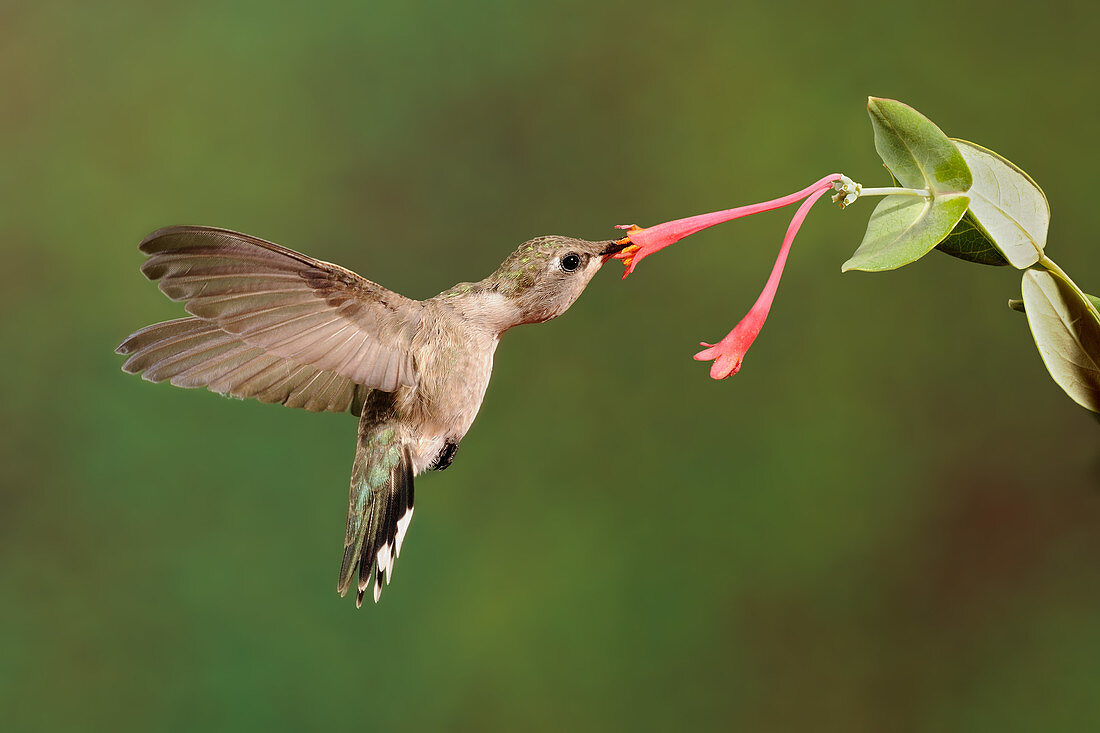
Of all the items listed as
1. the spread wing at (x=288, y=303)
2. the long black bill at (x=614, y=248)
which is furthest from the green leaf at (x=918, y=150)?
the spread wing at (x=288, y=303)

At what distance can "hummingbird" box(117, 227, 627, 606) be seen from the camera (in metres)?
0.41

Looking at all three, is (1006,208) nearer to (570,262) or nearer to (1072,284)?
(1072,284)

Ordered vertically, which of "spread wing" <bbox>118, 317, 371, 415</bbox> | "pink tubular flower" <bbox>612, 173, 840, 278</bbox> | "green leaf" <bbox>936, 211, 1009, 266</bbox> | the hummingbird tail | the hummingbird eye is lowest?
the hummingbird tail

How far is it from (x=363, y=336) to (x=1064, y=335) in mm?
318

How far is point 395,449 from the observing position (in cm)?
53

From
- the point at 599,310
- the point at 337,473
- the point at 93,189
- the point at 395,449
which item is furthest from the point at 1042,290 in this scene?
the point at 93,189

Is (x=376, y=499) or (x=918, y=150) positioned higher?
(x=918, y=150)

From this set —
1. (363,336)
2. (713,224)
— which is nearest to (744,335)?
(713,224)

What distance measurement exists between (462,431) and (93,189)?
3.62 feet

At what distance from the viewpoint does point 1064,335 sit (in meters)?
0.41

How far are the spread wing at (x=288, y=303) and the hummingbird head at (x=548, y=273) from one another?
0.06 meters

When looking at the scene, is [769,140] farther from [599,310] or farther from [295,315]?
[295,315]

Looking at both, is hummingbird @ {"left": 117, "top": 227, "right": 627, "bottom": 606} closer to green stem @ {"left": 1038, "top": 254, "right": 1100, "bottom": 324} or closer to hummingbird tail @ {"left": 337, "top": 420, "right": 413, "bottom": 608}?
hummingbird tail @ {"left": 337, "top": 420, "right": 413, "bottom": 608}

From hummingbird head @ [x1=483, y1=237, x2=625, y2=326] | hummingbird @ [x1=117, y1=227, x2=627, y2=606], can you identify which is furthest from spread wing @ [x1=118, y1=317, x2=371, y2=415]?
hummingbird head @ [x1=483, y1=237, x2=625, y2=326]
